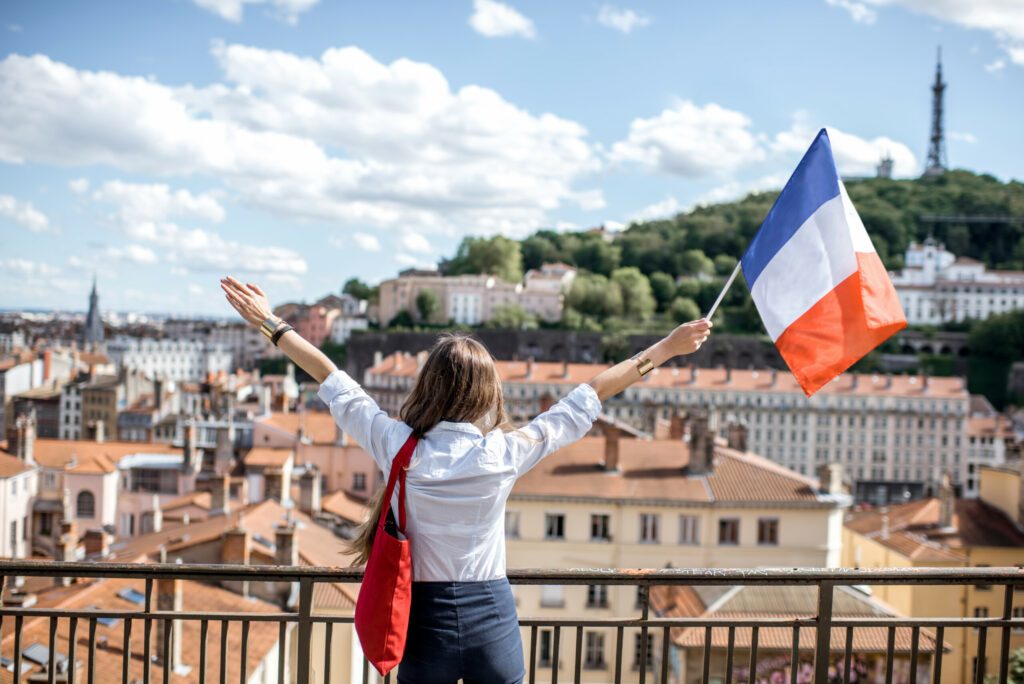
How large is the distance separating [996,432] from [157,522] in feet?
222

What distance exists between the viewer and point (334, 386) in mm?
3438

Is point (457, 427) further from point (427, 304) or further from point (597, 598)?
point (427, 304)

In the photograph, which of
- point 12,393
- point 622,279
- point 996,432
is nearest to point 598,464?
point 996,432

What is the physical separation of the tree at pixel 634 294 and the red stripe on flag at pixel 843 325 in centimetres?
11679

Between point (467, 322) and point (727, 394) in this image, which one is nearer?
point (727, 394)

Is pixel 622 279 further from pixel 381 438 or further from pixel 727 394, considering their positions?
pixel 381 438

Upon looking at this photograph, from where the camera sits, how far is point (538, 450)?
133 inches

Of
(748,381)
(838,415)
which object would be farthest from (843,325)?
(838,415)

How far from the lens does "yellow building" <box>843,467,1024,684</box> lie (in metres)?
21.7

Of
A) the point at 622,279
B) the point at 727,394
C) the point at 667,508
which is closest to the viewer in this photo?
the point at 667,508

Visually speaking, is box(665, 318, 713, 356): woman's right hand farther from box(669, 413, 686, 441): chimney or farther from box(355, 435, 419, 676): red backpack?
box(669, 413, 686, 441): chimney

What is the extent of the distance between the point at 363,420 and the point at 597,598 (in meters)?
19.9

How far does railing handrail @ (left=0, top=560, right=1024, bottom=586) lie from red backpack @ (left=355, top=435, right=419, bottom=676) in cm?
68

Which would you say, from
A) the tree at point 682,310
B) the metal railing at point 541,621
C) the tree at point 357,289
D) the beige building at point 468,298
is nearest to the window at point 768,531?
the metal railing at point 541,621
